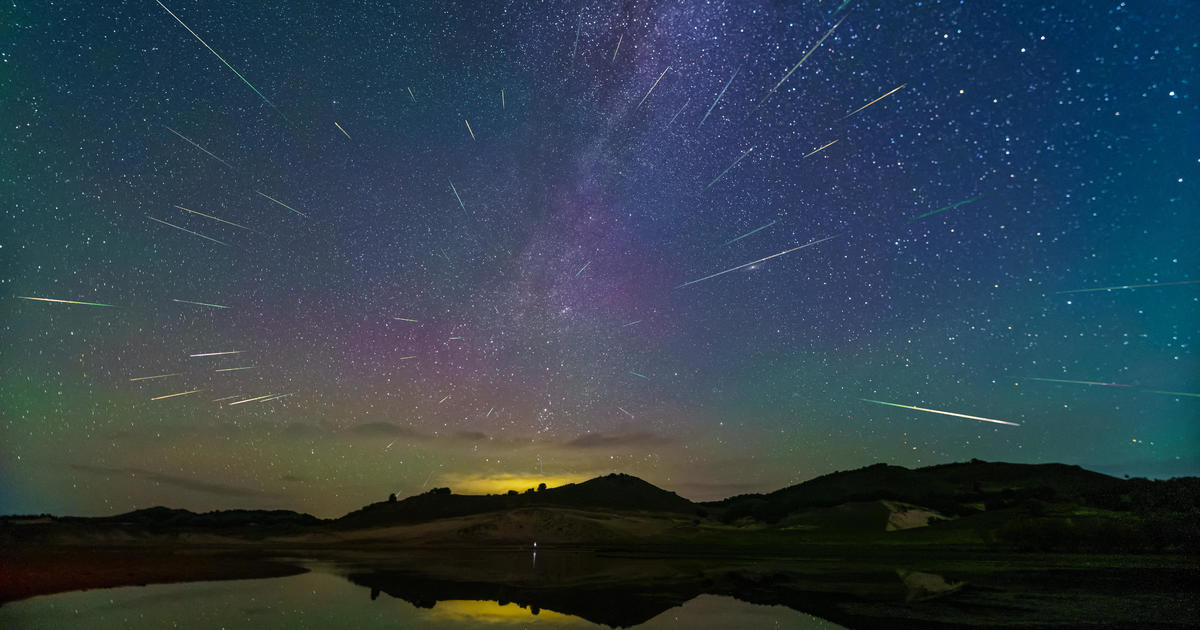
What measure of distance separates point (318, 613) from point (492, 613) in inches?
231

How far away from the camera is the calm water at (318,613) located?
18547 mm

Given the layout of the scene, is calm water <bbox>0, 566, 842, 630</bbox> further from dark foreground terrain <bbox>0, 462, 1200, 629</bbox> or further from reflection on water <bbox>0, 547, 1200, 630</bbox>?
dark foreground terrain <bbox>0, 462, 1200, 629</bbox>

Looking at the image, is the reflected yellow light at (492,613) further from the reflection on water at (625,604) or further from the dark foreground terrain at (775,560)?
the dark foreground terrain at (775,560)

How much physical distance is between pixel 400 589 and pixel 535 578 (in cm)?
944

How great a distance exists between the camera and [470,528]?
150 m

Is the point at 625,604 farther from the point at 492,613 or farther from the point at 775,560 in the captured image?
the point at 775,560

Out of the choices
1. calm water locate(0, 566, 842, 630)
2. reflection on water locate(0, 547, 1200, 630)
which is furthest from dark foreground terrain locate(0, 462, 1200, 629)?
calm water locate(0, 566, 842, 630)

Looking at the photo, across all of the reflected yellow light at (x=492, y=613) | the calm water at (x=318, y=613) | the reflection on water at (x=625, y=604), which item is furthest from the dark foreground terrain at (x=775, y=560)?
the calm water at (x=318, y=613)

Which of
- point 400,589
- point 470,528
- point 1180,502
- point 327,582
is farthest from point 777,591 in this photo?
point 470,528

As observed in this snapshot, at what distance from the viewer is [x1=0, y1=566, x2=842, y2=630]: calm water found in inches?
730

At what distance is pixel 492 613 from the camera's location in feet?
67.6

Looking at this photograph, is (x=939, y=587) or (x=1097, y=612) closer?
(x=1097, y=612)

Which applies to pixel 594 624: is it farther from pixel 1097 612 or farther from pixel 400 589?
pixel 1097 612

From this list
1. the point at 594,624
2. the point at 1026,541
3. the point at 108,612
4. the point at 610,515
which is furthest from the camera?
the point at 610,515
